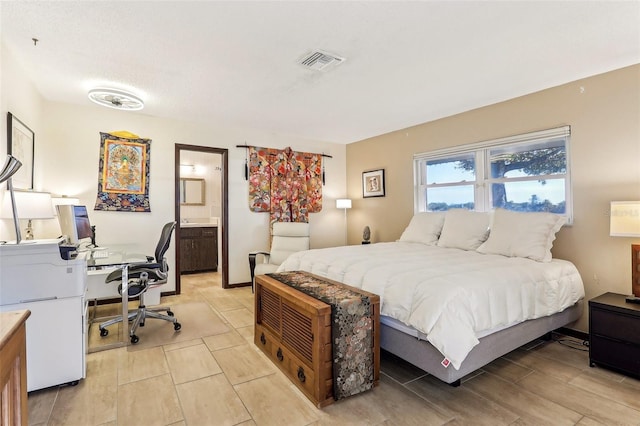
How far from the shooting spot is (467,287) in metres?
2.01

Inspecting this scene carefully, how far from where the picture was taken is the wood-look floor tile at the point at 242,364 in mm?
2264

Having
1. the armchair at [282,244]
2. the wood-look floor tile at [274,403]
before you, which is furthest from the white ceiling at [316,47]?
the wood-look floor tile at [274,403]

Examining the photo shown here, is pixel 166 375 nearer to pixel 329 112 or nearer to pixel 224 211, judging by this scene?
pixel 224 211

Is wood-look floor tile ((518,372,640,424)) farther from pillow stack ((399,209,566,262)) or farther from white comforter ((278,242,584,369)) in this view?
pillow stack ((399,209,566,262))

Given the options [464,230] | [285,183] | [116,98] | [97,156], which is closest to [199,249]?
[285,183]

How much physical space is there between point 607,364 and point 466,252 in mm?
1304

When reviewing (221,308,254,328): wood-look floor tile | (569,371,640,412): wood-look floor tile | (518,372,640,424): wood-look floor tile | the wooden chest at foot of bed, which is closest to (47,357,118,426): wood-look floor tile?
the wooden chest at foot of bed

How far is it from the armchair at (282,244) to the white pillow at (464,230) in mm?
1935

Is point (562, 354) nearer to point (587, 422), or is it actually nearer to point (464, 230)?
point (587, 422)

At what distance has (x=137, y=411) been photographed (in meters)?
1.86

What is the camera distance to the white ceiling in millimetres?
1958

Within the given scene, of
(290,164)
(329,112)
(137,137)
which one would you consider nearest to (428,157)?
(329,112)

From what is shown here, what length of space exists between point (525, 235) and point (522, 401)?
1514 mm

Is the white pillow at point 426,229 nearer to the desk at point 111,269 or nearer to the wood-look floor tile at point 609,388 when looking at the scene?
the wood-look floor tile at point 609,388
